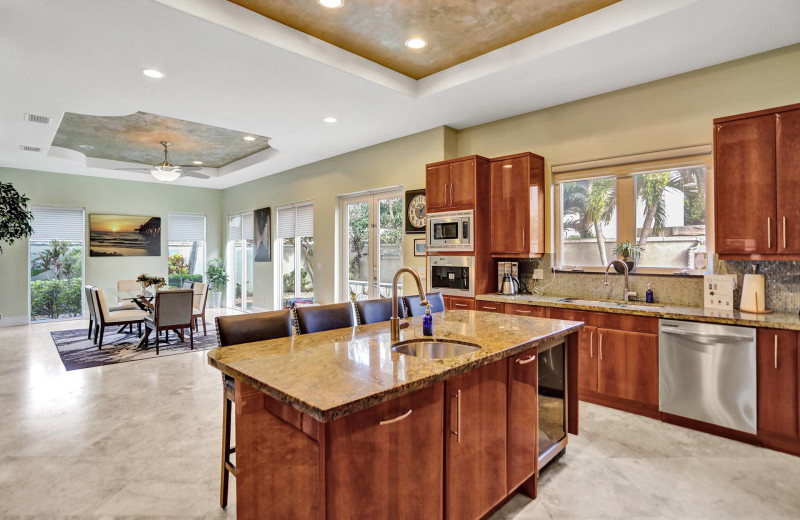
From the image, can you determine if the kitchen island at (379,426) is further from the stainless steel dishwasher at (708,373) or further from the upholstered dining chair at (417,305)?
the stainless steel dishwasher at (708,373)

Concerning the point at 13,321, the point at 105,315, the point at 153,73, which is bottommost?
the point at 13,321

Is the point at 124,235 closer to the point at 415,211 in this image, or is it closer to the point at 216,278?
the point at 216,278

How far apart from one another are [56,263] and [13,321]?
122cm

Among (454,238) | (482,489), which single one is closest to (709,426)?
(482,489)

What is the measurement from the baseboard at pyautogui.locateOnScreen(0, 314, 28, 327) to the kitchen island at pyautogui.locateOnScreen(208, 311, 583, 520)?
27.7 ft

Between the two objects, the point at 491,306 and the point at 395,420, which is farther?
the point at 491,306

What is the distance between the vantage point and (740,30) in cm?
296

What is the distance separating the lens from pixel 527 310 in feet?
13.2

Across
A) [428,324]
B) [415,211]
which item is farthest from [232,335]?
[415,211]

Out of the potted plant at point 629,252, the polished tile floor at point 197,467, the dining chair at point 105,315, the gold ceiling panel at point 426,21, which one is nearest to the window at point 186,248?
the dining chair at point 105,315

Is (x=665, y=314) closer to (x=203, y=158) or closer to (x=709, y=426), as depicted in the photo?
(x=709, y=426)

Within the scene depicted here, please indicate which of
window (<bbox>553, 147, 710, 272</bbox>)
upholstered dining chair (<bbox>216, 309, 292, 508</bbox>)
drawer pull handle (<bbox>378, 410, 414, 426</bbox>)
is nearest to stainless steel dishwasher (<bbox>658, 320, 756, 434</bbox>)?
window (<bbox>553, 147, 710, 272</bbox>)

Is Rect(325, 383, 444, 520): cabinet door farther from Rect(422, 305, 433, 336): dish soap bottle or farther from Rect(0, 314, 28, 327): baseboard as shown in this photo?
Rect(0, 314, 28, 327): baseboard

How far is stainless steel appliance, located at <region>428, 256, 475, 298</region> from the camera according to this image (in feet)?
14.8
